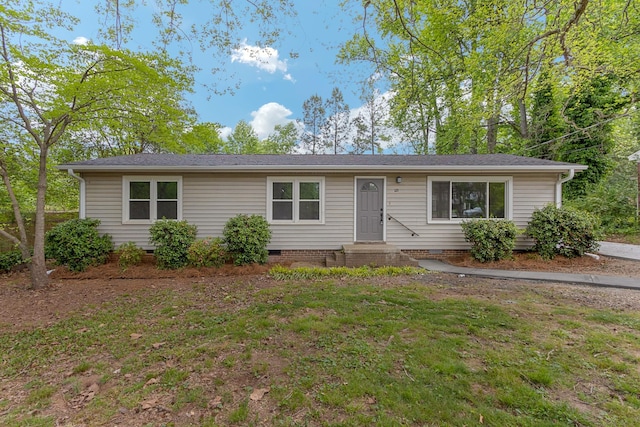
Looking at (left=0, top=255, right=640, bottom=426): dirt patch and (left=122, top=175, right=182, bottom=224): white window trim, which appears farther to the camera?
(left=122, top=175, right=182, bottom=224): white window trim

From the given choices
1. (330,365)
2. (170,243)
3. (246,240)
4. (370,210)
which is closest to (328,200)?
(370,210)

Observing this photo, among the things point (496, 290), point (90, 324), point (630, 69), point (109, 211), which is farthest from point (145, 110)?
point (630, 69)

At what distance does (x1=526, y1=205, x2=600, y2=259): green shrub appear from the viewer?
6.76m

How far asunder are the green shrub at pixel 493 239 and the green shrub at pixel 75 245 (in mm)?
9490

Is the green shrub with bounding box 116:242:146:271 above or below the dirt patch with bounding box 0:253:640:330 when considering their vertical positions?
above

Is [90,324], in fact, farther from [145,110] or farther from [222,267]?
[145,110]

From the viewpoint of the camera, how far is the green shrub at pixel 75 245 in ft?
20.5

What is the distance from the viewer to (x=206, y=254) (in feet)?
21.4

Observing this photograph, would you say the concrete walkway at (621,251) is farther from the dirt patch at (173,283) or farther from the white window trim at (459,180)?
the white window trim at (459,180)

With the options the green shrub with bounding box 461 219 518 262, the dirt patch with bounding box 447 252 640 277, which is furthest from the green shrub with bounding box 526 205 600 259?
the green shrub with bounding box 461 219 518 262

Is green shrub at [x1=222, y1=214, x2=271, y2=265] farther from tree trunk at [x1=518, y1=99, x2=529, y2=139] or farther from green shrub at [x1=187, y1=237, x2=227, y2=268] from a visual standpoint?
tree trunk at [x1=518, y1=99, x2=529, y2=139]

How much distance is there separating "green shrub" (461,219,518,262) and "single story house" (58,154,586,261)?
76cm

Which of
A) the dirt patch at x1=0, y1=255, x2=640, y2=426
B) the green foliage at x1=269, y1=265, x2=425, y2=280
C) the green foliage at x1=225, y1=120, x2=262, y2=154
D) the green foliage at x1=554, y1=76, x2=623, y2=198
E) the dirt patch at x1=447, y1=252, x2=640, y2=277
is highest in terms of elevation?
the green foliage at x1=225, y1=120, x2=262, y2=154

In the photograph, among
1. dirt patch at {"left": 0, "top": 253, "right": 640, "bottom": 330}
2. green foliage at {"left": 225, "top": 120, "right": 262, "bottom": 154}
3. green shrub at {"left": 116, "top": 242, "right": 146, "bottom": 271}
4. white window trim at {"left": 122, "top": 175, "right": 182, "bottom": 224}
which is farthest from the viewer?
green foliage at {"left": 225, "top": 120, "right": 262, "bottom": 154}
